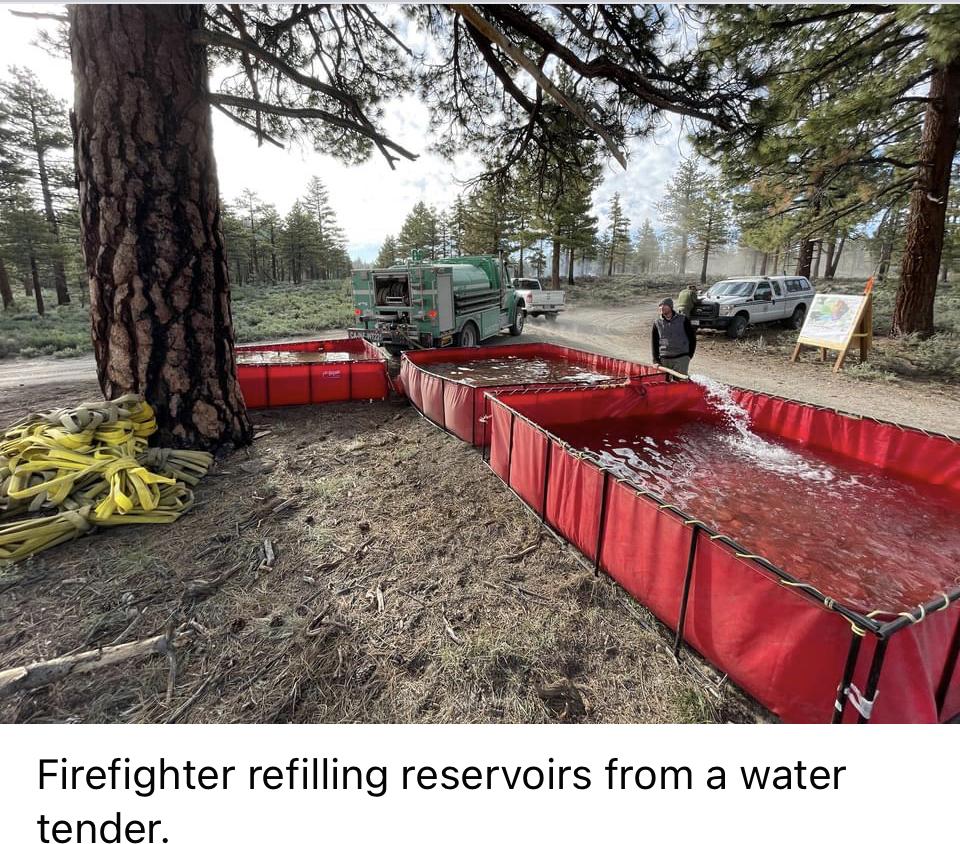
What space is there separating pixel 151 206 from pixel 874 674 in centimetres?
617

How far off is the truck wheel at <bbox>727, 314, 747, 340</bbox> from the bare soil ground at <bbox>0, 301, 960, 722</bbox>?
48.8ft

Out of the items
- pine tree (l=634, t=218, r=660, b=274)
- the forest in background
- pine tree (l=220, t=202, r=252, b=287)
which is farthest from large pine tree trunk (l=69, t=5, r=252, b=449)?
pine tree (l=634, t=218, r=660, b=274)

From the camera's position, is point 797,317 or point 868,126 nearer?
point 868,126

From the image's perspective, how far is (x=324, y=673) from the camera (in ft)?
7.82

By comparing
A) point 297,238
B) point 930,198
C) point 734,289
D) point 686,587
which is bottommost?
point 686,587

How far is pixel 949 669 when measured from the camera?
2148 mm

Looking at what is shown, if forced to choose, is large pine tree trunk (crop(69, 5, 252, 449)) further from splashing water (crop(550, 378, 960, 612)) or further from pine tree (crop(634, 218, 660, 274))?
pine tree (crop(634, 218, 660, 274))

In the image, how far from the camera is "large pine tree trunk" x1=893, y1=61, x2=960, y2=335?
11.1m

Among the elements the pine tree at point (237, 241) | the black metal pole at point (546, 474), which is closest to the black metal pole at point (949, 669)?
the black metal pole at point (546, 474)

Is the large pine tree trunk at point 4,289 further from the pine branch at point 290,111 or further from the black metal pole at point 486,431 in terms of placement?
the black metal pole at point 486,431

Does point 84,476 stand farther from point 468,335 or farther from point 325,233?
point 325,233

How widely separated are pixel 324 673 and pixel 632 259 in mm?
113677

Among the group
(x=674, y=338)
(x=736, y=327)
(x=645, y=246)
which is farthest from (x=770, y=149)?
(x=645, y=246)
